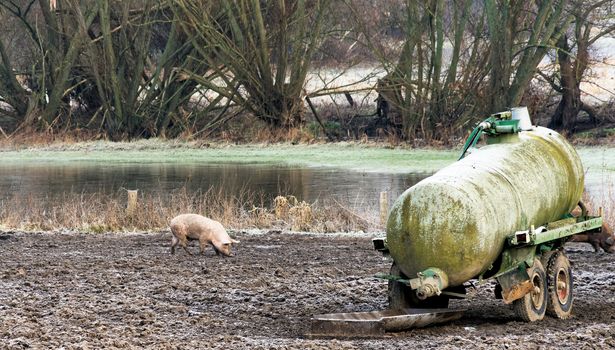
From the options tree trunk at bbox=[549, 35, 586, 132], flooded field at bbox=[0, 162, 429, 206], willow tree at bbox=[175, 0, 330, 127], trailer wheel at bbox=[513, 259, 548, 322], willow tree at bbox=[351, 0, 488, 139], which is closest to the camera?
trailer wheel at bbox=[513, 259, 548, 322]

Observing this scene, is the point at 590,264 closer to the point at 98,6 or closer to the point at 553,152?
the point at 553,152

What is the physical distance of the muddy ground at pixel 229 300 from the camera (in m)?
8.95

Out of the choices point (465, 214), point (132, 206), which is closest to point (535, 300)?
point (465, 214)

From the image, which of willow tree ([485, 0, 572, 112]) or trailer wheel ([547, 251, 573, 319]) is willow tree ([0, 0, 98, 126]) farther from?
trailer wheel ([547, 251, 573, 319])

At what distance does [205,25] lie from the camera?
111ft

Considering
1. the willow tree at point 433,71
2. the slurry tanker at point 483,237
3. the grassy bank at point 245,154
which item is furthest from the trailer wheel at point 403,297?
the willow tree at point 433,71

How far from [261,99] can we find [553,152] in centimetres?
2554

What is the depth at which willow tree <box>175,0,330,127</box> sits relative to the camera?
34062mm

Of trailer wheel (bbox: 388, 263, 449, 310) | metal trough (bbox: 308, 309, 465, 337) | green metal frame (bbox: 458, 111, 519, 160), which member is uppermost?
green metal frame (bbox: 458, 111, 519, 160)

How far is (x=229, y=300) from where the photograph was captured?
11312mm

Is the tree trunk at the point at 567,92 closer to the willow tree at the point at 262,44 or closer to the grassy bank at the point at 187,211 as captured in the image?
the willow tree at the point at 262,44

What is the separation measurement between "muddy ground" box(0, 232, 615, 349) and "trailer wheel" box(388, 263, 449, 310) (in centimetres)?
33

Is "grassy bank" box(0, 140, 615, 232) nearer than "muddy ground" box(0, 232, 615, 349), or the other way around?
"muddy ground" box(0, 232, 615, 349)

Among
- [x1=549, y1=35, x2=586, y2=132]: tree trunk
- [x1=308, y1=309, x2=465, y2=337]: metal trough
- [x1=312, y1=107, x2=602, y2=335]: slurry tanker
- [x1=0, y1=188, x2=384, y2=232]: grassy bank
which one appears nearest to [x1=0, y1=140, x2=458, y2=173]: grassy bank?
[x1=549, y1=35, x2=586, y2=132]: tree trunk
